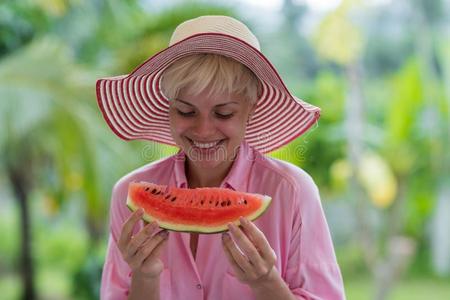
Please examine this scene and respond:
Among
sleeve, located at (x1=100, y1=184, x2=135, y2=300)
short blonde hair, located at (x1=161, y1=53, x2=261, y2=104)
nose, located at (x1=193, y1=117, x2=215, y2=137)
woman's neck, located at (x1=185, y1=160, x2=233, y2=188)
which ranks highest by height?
short blonde hair, located at (x1=161, y1=53, x2=261, y2=104)

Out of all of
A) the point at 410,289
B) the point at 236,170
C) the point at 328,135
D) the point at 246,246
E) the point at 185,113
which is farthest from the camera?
A: the point at 410,289

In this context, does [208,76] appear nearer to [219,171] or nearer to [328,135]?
[219,171]

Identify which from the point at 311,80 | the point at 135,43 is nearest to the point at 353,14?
the point at 311,80

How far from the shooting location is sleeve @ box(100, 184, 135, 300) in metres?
1.39

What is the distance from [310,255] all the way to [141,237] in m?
0.32

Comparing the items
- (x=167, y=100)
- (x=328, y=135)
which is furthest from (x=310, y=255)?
(x=328, y=135)

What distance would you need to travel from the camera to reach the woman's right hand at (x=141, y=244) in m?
1.18

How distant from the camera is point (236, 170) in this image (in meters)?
1.37

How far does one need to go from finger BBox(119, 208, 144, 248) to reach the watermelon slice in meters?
0.07

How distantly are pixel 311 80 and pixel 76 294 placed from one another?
7.89ft

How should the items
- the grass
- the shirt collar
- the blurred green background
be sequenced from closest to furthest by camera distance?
the shirt collar < the blurred green background < the grass

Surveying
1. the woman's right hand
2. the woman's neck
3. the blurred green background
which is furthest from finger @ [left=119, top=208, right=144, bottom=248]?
the blurred green background

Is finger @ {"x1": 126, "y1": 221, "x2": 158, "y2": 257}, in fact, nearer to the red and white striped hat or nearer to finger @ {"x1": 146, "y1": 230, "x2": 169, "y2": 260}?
finger @ {"x1": 146, "y1": 230, "x2": 169, "y2": 260}

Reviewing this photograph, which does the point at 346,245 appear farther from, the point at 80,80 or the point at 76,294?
the point at 80,80
